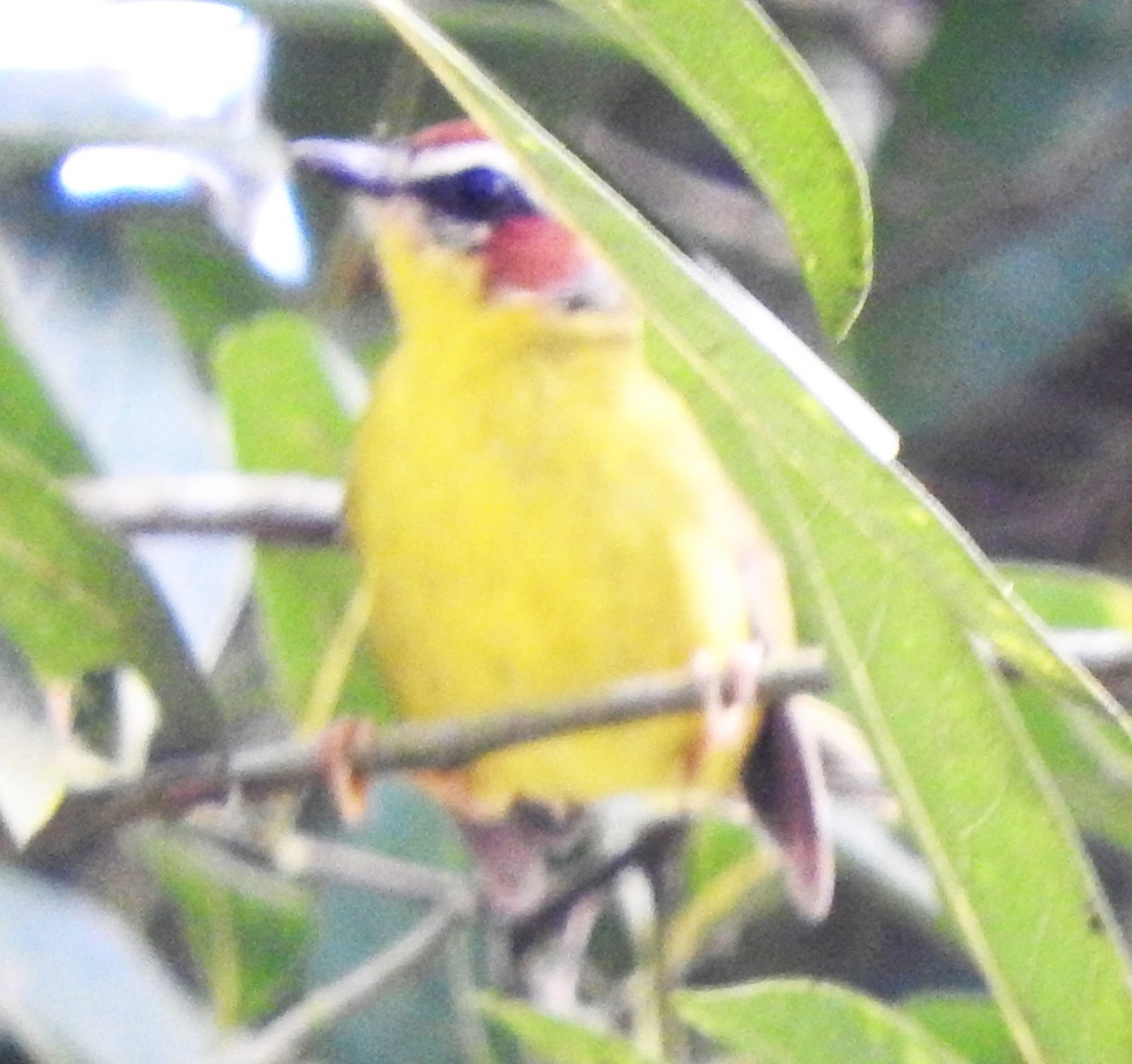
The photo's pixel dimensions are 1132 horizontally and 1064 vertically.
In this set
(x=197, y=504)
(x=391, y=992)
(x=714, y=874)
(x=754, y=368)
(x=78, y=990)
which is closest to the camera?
(x=754, y=368)

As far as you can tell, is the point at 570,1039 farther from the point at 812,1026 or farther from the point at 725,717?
the point at 725,717

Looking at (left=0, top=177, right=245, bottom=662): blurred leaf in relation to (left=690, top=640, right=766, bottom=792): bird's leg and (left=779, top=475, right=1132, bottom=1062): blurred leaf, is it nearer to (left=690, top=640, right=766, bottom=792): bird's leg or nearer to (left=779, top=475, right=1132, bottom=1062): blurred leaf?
(left=690, top=640, right=766, bottom=792): bird's leg

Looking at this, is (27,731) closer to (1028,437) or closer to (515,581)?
(515,581)

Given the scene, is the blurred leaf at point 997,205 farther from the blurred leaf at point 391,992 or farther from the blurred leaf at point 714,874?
the blurred leaf at point 391,992

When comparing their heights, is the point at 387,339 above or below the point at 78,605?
below

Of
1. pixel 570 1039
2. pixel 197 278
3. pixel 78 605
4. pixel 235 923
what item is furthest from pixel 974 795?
pixel 197 278

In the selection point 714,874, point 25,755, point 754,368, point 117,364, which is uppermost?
point 754,368

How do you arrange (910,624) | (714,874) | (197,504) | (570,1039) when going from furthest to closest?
(714,874), (197,504), (570,1039), (910,624)

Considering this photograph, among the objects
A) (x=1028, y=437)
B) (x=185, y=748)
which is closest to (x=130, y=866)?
(x=185, y=748)
